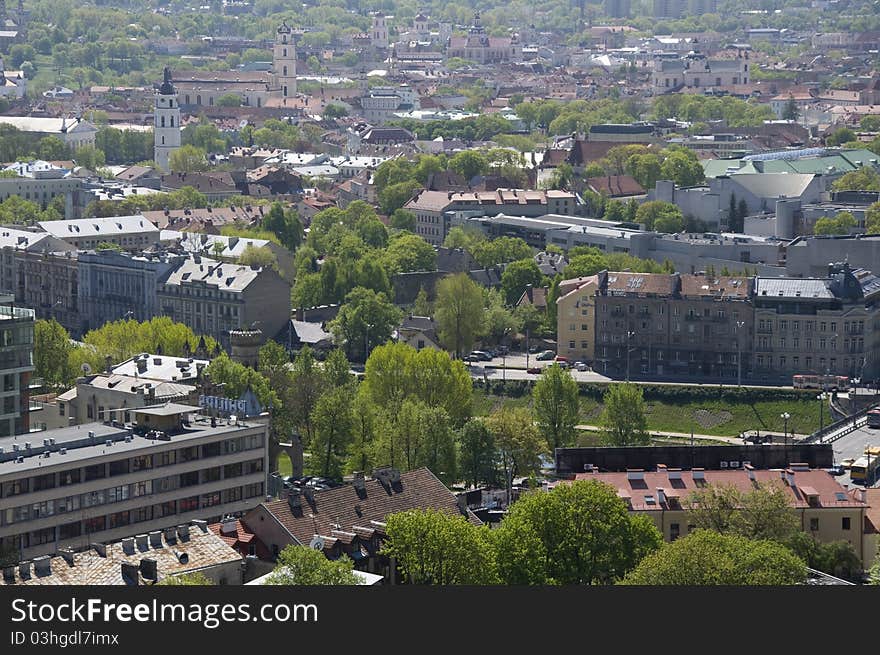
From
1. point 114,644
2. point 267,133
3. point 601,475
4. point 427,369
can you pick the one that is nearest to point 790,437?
point 427,369

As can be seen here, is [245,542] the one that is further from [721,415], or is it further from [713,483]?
[721,415]

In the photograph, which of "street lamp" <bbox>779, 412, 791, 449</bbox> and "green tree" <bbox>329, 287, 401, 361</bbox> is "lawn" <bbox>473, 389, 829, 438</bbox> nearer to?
"street lamp" <bbox>779, 412, 791, 449</bbox>

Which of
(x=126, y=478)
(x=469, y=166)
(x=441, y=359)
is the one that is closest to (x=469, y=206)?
(x=469, y=166)

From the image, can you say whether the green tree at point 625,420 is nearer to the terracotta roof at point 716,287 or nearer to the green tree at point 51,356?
the terracotta roof at point 716,287

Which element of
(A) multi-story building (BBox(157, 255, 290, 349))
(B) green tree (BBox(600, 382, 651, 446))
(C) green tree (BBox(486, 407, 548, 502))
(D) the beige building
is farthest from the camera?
(A) multi-story building (BBox(157, 255, 290, 349))

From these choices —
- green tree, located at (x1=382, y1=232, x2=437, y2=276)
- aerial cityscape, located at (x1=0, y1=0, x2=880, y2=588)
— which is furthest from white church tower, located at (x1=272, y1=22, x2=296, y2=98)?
green tree, located at (x1=382, y1=232, x2=437, y2=276)

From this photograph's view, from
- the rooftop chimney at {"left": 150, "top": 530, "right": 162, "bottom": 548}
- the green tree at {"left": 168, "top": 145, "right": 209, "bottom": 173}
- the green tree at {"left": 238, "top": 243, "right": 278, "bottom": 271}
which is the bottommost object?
the green tree at {"left": 168, "top": 145, "right": 209, "bottom": 173}
